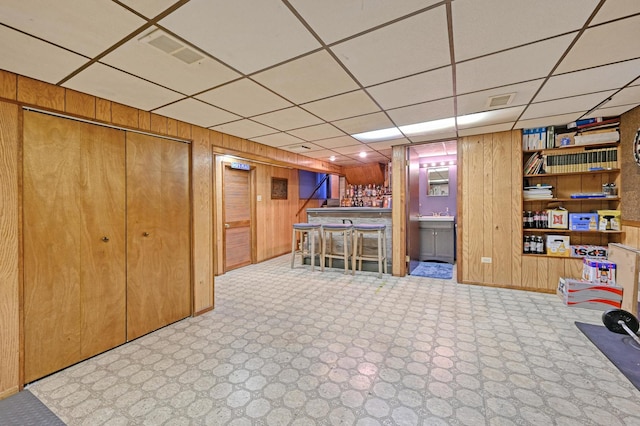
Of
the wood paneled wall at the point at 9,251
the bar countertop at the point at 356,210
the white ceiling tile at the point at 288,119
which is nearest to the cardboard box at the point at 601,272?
the bar countertop at the point at 356,210

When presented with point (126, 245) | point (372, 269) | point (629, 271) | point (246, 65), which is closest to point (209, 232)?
point (126, 245)

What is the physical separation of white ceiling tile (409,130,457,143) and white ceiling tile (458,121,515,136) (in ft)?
0.39

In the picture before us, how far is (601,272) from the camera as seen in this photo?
3221 mm

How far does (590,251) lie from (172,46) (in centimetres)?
521

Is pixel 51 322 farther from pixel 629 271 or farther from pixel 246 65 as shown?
pixel 629 271

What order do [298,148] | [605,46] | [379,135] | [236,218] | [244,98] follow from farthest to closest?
[236,218] < [298,148] < [379,135] < [244,98] < [605,46]

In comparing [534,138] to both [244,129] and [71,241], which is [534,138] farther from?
[71,241]

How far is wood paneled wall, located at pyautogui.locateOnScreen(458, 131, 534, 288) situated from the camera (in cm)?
391

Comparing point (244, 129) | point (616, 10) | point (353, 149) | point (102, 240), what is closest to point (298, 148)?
point (353, 149)

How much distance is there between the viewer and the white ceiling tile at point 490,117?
299cm

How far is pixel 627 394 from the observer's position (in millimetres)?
1740

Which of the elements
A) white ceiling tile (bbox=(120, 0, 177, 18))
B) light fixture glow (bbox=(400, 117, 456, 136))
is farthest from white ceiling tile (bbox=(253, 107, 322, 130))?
white ceiling tile (bbox=(120, 0, 177, 18))

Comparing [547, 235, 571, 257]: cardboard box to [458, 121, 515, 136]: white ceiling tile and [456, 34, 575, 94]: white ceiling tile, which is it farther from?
[456, 34, 575, 94]: white ceiling tile

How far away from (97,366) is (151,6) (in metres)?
2.63
